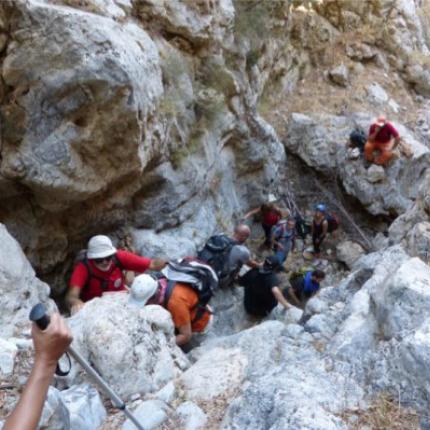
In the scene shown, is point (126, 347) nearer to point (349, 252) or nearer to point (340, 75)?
point (349, 252)


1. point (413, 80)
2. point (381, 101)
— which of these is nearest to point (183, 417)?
point (381, 101)

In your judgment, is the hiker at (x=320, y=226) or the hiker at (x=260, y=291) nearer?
the hiker at (x=260, y=291)

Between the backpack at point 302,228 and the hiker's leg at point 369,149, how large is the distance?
2574 millimetres

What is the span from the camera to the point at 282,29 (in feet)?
48.3

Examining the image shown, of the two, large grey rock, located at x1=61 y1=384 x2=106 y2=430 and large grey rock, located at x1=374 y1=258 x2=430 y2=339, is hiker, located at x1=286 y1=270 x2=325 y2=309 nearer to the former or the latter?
large grey rock, located at x1=374 y1=258 x2=430 y2=339

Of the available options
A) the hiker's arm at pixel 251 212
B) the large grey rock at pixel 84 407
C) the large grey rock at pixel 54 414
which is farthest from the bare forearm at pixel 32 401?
the hiker's arm at pixel 251 212

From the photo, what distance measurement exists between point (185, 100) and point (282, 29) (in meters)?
6.68

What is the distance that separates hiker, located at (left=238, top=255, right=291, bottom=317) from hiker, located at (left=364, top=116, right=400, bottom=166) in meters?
6.51

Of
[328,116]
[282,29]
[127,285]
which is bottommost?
[127,285]

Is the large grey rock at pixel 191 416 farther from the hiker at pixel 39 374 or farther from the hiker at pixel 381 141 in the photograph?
the hiker at pixel 381 141

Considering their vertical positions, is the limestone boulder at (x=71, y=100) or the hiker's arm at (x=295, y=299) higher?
the limestone boulder at (x=71, y=100)

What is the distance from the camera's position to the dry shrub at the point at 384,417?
3529mm

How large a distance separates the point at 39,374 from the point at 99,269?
15.5 feet

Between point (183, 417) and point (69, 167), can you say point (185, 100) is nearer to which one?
point (69, 167)
